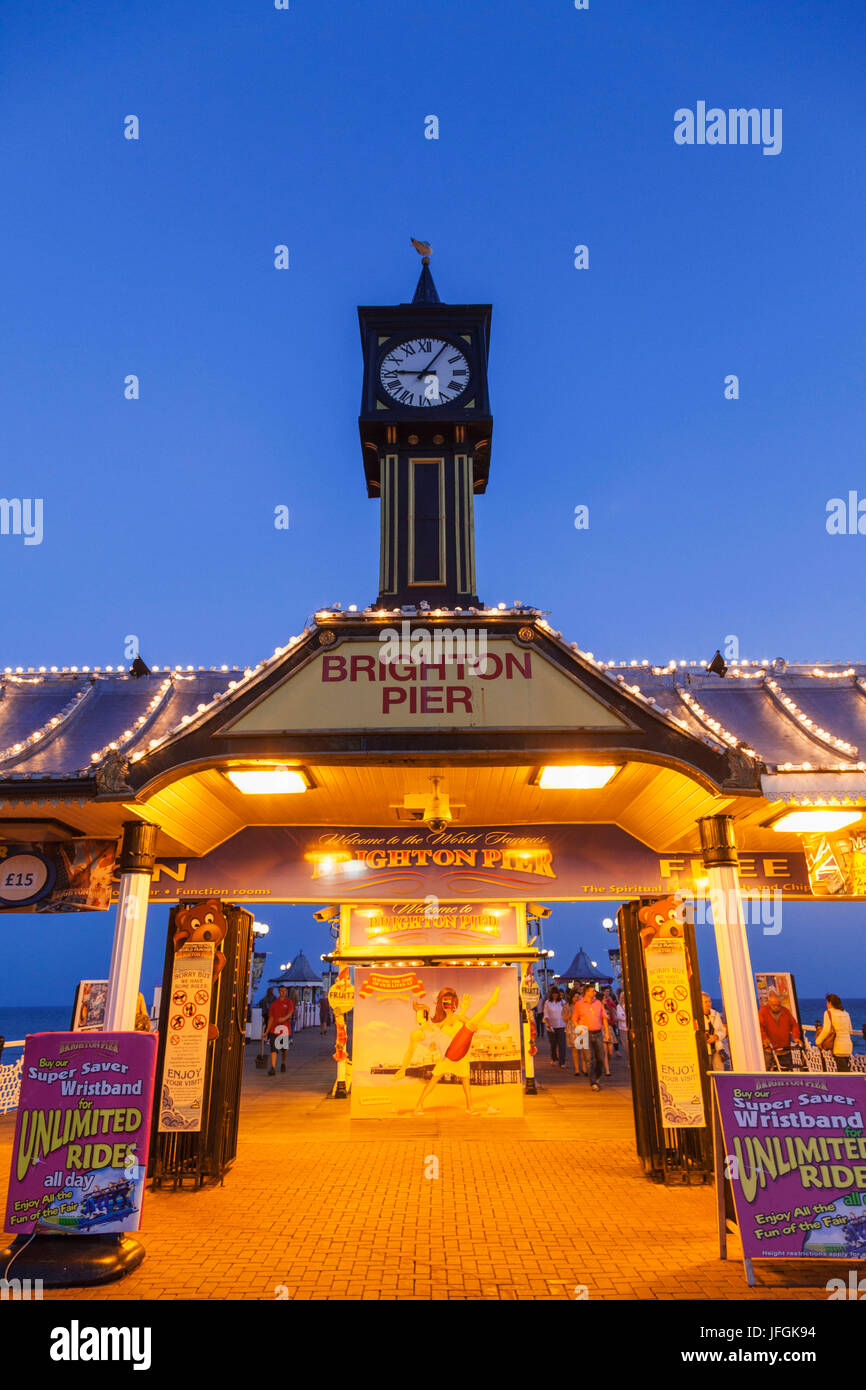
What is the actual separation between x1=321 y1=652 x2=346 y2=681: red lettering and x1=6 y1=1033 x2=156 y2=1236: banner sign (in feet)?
12.5

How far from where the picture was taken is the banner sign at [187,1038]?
8.51m

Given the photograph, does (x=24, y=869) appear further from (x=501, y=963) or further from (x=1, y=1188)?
(x=501, y=963)

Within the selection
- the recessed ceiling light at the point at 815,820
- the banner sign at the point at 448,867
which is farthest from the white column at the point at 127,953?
the recessed ceiling light at the point at 815,820

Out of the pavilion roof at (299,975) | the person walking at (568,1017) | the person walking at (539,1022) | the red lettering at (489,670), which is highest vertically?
the red lettering at (489,670)

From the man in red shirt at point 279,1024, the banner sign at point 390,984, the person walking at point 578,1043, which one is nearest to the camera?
the banner sign at point 390,984

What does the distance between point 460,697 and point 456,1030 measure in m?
7.20

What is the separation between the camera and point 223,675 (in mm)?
10602

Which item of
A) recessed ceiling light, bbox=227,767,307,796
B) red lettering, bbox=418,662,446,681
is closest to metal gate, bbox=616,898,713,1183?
red lettering, bbox=418,662,446,681

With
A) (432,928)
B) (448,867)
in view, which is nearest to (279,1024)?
(432,928)

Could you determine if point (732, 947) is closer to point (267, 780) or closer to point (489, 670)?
point (489, 670)

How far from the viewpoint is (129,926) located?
805cm

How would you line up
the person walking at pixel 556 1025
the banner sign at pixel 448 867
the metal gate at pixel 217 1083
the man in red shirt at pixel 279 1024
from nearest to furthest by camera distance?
the metal gate at pixel 217 1083 < the banner sign at pixel 448 867 < the man in red shirt at pixel 279 1024 < the person walking at pixel 556 1025

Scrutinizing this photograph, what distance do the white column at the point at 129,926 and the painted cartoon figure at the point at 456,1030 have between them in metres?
6.18

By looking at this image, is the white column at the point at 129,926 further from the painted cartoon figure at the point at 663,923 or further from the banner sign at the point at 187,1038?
the painted cartoon figure at the point at 663,923
